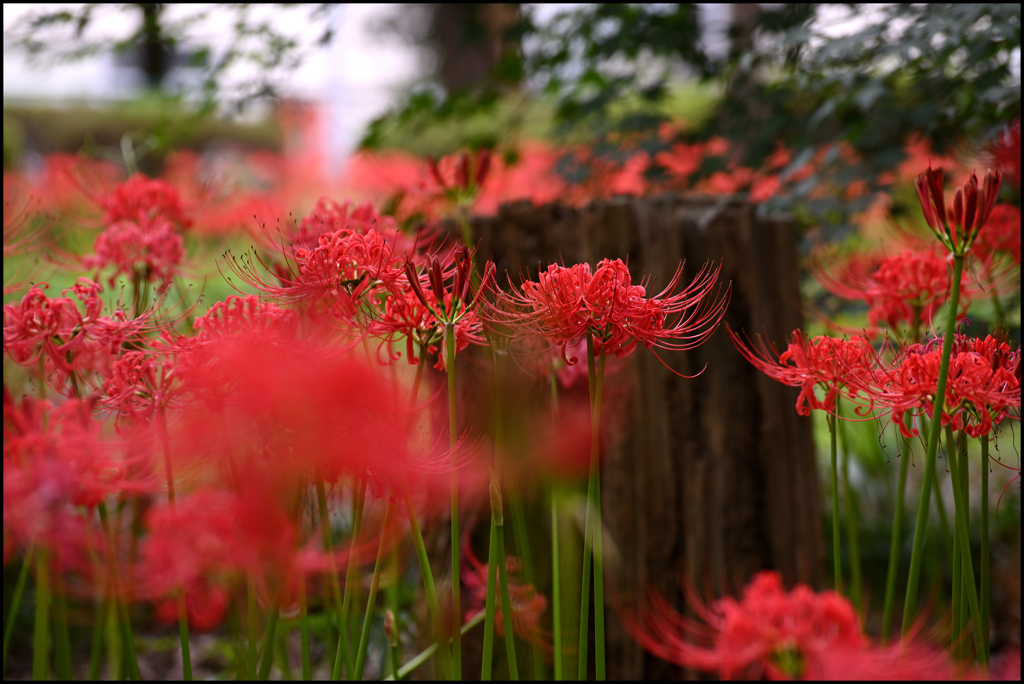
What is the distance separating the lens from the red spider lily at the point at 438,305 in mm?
608

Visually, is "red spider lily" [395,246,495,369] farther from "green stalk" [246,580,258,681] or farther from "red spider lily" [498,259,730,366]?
"green stalk" [246,580,258,681]

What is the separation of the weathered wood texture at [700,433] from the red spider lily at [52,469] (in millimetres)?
889

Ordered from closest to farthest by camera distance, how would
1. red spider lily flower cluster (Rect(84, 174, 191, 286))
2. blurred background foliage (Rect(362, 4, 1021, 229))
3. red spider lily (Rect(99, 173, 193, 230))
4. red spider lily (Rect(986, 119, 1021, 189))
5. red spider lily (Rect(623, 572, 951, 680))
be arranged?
red spider lily (Rect(623, 572, 951, 680)), red spider lily flower cluster (Rect(84, 174, 191, 286)), red spider lily (Rect(99, 173, 193, 230)), red spider lily (Rect(986, 119, 1021, 189)), blurred background foliage (Rect(362, 4, 1021, 229))

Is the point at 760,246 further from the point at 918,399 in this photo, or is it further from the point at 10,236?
the point at 10,236

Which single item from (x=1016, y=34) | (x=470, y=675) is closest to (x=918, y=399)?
(x=1016, y=34)

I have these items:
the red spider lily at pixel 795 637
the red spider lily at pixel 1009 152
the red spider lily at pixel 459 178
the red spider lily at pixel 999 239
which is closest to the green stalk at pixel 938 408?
the red spider lily at pixel 795 637

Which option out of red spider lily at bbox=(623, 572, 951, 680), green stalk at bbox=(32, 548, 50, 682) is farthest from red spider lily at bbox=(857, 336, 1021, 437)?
green stalk at bbox=(32, 548, 50, 682)

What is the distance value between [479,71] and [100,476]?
4532 mm

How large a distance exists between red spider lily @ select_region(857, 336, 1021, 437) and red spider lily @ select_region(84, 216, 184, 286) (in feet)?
2.79

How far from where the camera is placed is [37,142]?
20.1ft

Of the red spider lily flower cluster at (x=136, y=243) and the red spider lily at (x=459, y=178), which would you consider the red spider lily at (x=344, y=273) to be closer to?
the red spider lily flower cluster at (x=136, y=243)

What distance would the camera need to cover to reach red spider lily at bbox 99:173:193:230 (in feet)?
3.61

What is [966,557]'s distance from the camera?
0.72 m

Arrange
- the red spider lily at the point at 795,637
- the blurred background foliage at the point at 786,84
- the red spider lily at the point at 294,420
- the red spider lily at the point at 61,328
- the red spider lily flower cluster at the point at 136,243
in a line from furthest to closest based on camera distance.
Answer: the blurred background foliage at the point at 786,84 < the red spider lily flower cluster at the point at 136,243 < the red spider lily at the point at 61,328 < the red spider lily at the point at 294,420 < the red spider lily at the point at 795,637
